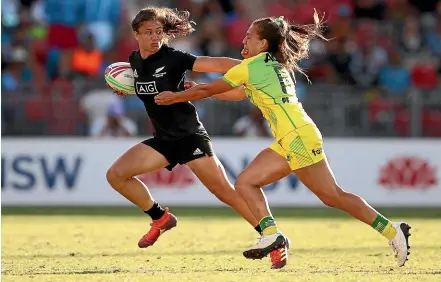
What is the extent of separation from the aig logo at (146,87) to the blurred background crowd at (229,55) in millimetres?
7723

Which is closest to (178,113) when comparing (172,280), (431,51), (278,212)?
(172,280)

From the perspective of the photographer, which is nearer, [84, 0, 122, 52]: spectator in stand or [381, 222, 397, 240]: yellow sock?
[381, 222, 397, 240]: yellow sock

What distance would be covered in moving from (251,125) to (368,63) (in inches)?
138

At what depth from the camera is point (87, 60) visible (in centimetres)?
1995

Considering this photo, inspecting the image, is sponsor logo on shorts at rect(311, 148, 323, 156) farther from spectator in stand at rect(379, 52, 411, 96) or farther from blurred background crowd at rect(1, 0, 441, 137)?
spectator in stand at rect(379, 52, 411, 96)

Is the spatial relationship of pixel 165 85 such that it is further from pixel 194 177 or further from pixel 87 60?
pixel 87 60

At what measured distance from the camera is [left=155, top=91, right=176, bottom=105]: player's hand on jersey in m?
8.92

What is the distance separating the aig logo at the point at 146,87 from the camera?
384 inches

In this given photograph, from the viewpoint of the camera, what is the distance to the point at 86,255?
33.5 feet

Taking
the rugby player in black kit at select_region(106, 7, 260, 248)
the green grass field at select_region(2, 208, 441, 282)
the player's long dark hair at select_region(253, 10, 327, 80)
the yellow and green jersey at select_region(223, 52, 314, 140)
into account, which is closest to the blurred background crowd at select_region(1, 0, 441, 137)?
the green grass field at select_region(2, 208, 441, 282)

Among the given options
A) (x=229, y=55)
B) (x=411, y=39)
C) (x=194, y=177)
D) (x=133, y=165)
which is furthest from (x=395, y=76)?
(x=133, y=165)

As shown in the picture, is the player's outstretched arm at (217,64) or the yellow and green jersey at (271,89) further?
the player's outstretched arm at (217,64)

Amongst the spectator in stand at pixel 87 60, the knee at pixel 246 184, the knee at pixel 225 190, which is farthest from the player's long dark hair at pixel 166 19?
the spectator in stand at pixel 87 60

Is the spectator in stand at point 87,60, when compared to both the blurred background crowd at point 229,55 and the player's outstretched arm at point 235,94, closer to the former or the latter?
the blurred background crowd at point 229,55
